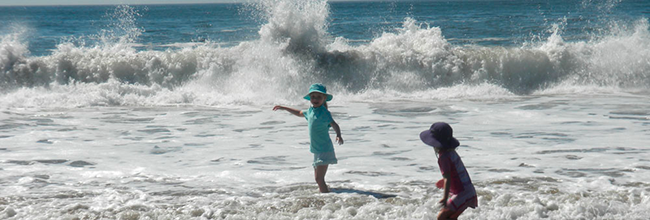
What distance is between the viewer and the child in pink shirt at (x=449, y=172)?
4.30 metres

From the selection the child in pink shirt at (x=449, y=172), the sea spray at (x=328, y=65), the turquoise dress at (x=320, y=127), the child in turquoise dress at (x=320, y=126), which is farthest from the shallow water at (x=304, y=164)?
the sea spray at (x=328, y=65)

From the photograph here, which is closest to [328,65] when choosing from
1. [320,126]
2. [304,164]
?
[304,164]

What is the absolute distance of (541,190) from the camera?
6.19 meters

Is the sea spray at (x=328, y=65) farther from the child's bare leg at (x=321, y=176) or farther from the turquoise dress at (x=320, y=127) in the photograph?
the turquoise dress at (x=320, y=127)

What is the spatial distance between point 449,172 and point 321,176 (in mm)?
2034

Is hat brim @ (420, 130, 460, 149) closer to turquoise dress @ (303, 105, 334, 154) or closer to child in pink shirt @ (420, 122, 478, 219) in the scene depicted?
child in pink shirt @ (420, 122, 478, 219)

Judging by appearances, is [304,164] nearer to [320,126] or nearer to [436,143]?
[320,126]

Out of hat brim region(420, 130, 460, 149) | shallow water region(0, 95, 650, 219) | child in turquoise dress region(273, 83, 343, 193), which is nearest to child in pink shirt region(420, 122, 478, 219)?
hat brim region(420, 130, 460, 149)

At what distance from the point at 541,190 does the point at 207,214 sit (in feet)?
10.5

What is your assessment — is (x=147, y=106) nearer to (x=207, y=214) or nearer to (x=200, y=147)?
(x=200, y=147)

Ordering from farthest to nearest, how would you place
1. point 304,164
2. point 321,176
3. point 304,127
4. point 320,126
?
point 304,127 < point 304,164 < point 321,176 < point 320,126

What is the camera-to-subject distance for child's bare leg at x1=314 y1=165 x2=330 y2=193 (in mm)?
6121

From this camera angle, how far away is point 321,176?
6.16 m

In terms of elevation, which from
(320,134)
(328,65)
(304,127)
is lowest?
(304,127)
